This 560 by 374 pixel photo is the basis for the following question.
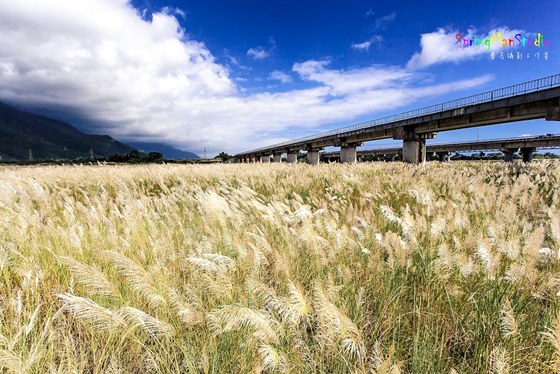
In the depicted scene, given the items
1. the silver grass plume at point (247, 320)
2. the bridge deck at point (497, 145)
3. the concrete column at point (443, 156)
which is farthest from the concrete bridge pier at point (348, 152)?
the silver grass plume at point (247, 320)

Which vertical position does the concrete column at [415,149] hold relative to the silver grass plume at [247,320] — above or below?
above

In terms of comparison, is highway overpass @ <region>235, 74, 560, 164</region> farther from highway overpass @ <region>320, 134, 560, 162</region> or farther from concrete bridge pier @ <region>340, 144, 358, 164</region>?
highway overpass @ <region>320, 134, 560, 162</region>

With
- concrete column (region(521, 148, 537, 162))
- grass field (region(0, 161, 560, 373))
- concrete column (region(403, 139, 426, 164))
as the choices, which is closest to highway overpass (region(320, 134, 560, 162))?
concrete column (region(521, 148, 537, 162))

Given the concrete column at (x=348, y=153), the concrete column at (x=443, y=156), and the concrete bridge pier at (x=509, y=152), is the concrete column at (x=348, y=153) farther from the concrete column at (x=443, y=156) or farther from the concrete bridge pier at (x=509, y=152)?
the concrete column at (x=443, y=156)

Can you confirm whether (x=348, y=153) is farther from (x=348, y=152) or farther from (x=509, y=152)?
(x=509, y=152)

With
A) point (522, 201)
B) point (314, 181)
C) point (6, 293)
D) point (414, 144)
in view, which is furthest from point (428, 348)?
point (414, 144)

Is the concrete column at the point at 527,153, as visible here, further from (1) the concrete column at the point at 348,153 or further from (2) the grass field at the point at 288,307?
(2) the grass field at the point at 288,307

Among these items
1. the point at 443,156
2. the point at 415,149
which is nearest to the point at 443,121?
the point at 415,149

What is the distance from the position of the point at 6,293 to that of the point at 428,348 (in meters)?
2.79

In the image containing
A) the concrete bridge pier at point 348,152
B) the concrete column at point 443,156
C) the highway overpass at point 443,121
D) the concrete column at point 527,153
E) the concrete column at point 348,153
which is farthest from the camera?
the concrete column at point 443,156

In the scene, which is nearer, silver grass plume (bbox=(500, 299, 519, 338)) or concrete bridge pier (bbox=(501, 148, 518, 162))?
silver grass plume (bbox=(500, 299, 519, 338))

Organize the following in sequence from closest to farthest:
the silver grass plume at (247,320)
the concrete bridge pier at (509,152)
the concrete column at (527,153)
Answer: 1. the silver grass plume at (247,320)
2. the concrete column at (527,153)
3. the concrete bridge pier at (509,152)

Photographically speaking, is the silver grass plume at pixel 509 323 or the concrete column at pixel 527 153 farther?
the concrete column at pixel 527 153

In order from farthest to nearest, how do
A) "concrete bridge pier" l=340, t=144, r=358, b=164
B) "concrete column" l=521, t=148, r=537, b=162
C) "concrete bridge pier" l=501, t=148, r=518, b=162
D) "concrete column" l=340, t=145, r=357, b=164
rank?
"concrete bridge pier" l=501, t=148, r=518, b=162
"concrete column" l=521, t=148, r=537, b=162
"concrete column" l=340, t=145, r=357, b=164
"concrete bridge pier" l=340, t=144, r=358, b=164
